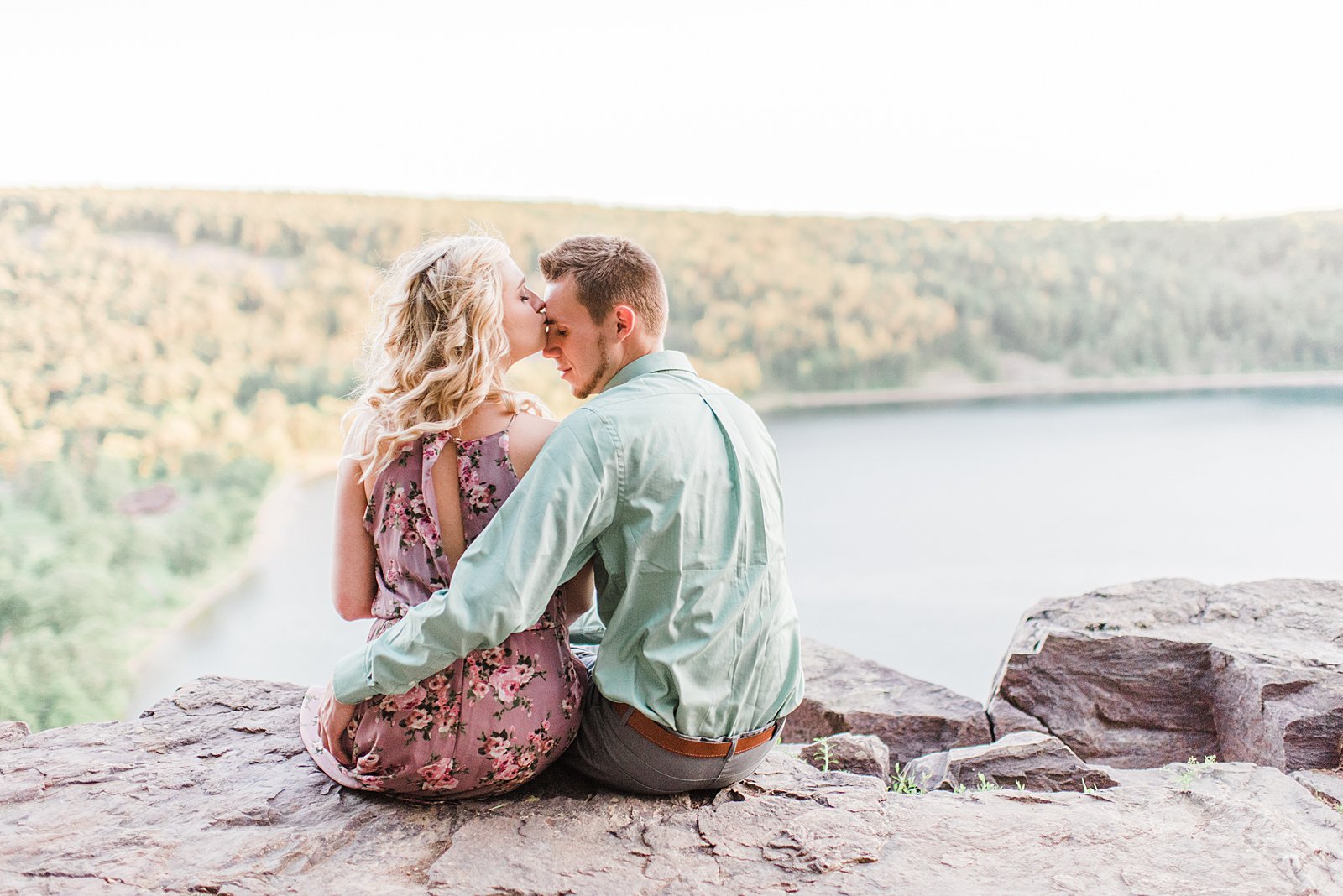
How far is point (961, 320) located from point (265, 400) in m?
4.97

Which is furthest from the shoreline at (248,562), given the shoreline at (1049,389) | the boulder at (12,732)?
the shoreline at (1049,389)

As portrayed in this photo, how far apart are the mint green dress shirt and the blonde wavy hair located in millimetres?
232

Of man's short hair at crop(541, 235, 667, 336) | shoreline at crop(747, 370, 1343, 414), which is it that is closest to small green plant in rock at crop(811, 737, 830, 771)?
man's short hair at crop(541, 235, 667, 336)

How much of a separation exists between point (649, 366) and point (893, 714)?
201cm

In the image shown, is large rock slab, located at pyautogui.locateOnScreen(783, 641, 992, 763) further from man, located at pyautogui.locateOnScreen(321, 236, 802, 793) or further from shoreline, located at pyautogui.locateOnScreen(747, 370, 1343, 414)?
shoreline, located at pyautogui.locateOnScreen(747, 370, 1343, 414)

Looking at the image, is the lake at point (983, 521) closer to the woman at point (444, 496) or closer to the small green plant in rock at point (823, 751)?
the small green plant in rock at point (823, 751)

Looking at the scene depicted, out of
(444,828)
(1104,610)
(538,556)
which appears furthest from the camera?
(1104,610)

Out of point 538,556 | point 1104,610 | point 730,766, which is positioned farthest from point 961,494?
point 538,556

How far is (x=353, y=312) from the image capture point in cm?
641

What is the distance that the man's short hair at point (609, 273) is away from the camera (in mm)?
2059

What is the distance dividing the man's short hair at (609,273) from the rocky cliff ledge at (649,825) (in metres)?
1.08

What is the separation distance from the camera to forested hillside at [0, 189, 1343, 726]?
538 cm

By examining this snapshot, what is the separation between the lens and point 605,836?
2.01 m

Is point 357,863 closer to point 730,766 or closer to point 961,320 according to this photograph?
point 730,766
